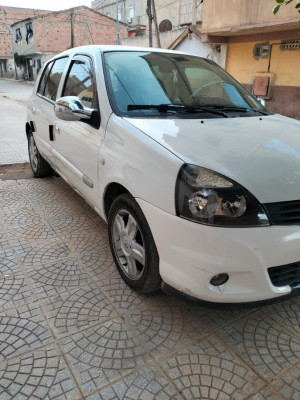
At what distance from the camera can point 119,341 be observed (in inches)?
79.3

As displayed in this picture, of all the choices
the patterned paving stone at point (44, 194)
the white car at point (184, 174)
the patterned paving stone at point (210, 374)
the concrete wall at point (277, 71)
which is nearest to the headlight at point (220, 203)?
the white car at point (184, 174)

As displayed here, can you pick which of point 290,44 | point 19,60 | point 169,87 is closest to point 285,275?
point 169,87

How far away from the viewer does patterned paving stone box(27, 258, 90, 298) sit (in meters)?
2.46

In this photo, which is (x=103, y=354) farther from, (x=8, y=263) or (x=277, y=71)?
(x=277, y=71)

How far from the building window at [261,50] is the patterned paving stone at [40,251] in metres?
9.71

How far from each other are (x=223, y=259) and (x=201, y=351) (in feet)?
2.10

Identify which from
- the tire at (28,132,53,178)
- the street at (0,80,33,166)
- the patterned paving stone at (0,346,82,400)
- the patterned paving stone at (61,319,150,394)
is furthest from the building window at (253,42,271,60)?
the patterned paving stone at (0,346,82,400)

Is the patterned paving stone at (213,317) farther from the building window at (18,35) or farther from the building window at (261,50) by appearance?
the building window at (18,35)

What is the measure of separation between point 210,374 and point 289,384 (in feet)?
1.36

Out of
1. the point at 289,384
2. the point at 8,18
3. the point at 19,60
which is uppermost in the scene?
the point at 8,18

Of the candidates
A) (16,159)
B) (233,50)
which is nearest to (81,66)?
(16,159)

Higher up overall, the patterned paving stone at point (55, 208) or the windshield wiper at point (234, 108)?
the windshield wiper at point (234, 108)

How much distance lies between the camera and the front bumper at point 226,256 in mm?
1713

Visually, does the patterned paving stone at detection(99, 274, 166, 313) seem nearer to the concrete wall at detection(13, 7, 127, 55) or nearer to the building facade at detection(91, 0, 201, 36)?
the building facade at detection(91, 0, 201, 36)
